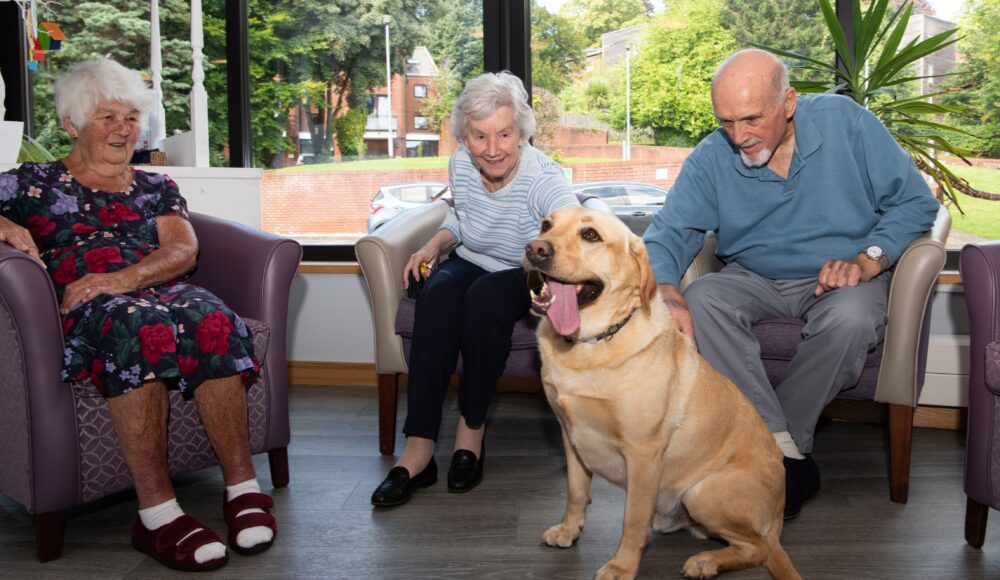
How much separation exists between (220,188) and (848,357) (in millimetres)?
2360

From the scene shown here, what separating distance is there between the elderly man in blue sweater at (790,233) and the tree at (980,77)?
1.38 meters

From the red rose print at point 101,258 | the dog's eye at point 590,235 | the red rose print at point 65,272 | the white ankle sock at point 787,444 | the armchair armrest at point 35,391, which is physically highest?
the dog's eye at point 590,235

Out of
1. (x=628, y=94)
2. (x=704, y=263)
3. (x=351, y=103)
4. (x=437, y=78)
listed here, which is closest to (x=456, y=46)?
(x=437, y=78)

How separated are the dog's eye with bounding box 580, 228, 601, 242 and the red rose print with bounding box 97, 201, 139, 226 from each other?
50.6 inches

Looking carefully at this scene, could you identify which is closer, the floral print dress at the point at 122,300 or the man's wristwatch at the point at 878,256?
the floral print dress at the point at 122,300

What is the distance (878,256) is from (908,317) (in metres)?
0.18

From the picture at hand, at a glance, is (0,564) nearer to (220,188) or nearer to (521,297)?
(521,297)

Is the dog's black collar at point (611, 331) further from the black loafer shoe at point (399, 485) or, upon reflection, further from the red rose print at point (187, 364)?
the red rose print at point (187, 364)

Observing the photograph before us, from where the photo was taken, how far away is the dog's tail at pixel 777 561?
5.67 feet

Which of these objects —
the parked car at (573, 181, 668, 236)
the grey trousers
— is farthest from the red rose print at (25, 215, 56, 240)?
the parked car at (573, 181, 668, 236)

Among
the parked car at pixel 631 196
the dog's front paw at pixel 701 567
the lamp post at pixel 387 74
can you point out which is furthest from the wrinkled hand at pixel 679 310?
the lamp post at pixel 387 74

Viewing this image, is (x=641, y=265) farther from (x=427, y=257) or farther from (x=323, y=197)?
(x=323, y=197)

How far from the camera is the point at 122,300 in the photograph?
1.98 m

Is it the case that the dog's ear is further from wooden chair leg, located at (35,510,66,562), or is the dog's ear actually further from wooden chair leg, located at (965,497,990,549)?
wooden chair leg, located at (35,510,66,562)
